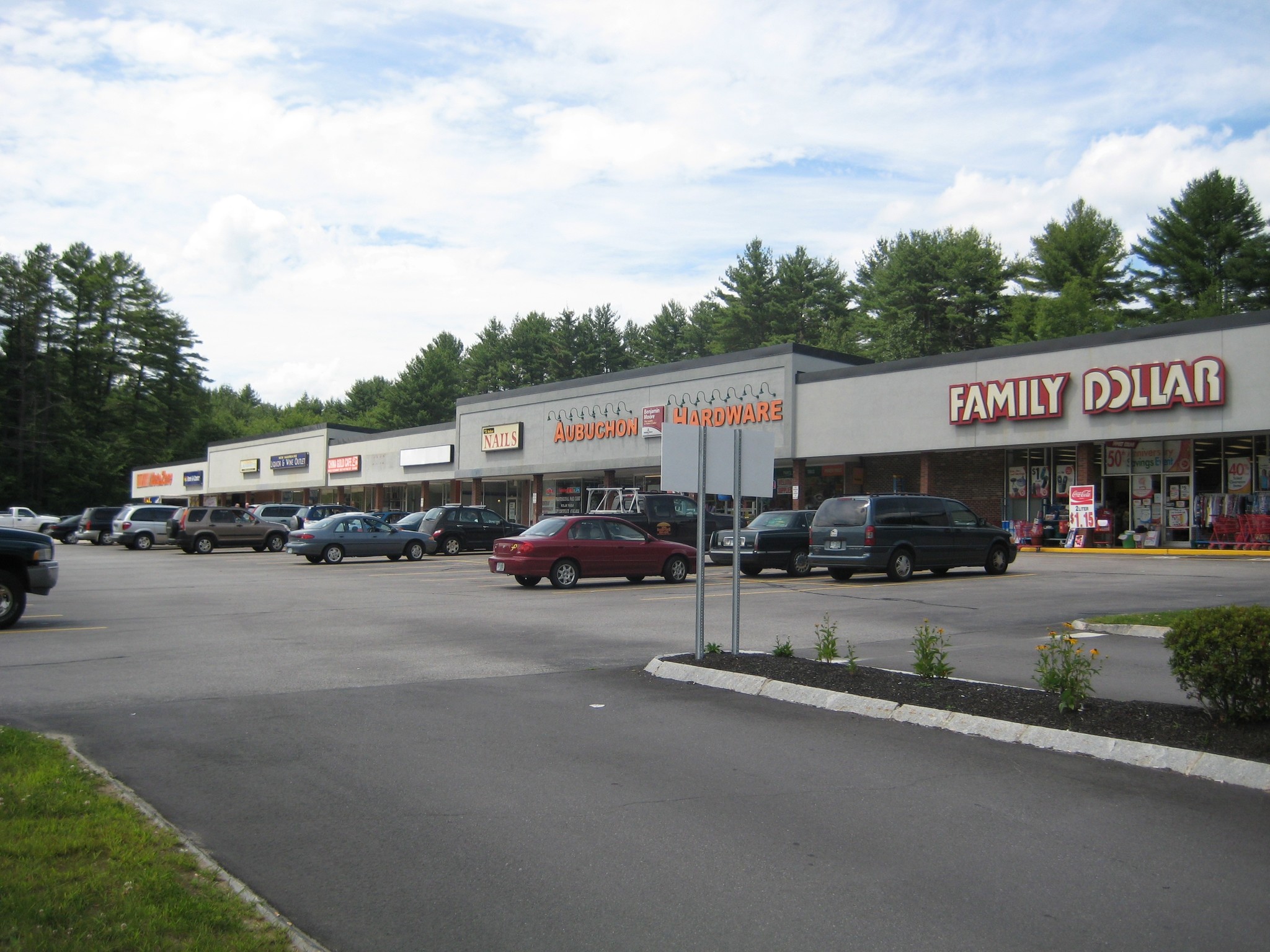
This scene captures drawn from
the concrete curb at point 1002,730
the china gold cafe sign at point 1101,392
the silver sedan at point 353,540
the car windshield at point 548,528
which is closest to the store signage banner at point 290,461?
the silver sedan at point 353,540

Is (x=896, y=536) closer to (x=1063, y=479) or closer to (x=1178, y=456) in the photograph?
(x=1178, y=456)

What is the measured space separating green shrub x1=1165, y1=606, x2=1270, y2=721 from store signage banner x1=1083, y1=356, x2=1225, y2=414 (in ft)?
82.0

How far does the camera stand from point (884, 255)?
3182 inches

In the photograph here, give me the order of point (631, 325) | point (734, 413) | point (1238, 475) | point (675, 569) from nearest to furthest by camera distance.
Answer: point (675, 569)
point (1238, 475)
point (734, 413)
point (631, 325)

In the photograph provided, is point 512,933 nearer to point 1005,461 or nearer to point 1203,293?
point 1005,461

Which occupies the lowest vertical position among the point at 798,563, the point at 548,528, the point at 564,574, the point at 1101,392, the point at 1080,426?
the point at 564,574

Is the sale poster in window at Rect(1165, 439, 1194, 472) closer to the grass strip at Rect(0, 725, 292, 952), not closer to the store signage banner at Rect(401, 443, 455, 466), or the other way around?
the grass strip at Rect(0, 725, 292, 952)

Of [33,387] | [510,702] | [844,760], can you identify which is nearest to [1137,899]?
[844,760]

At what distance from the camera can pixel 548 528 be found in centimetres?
2159

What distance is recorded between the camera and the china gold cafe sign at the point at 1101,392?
2902cm

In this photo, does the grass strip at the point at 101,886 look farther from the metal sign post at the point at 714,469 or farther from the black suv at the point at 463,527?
the black suv at the point at 463,527

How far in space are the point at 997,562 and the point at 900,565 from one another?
329 centimetres

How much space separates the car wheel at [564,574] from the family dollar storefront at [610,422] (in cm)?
1596

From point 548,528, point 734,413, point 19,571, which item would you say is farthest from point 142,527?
point 19,571
